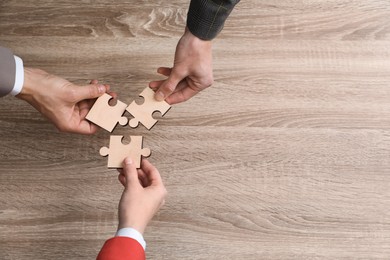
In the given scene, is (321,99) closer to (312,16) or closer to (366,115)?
(366,115)

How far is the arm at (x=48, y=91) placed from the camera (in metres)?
1.14

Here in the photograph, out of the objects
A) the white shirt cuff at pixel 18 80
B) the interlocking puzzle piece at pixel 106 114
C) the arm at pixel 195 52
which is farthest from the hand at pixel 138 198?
the white shirt cuff at pixel 18 80

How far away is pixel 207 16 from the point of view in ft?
3.61

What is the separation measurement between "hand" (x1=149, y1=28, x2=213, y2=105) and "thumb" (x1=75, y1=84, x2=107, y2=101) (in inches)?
5.6

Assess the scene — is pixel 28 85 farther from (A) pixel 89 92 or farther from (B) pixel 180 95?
(B) pixel 180 95

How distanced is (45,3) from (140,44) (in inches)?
15.3

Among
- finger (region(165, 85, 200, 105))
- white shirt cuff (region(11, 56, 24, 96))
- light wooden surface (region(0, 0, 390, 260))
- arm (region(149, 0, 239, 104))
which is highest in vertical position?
arm (region(149, 0, 239, 104))

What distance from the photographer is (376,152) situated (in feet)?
4.49

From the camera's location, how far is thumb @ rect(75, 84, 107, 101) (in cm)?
118

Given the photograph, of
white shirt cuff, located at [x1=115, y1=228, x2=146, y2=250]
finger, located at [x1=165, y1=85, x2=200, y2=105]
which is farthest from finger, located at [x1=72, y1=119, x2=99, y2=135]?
white shirt cuff, located at [x1=115, y1=228, x2=146, y2=250]

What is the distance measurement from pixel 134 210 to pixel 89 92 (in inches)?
14.4

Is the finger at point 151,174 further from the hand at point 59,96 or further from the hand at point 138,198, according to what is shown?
the hand at point 59,96

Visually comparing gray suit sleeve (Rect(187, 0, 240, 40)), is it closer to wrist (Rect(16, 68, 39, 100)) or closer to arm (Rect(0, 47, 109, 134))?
arm (Rect(0, 47, 109, 134))

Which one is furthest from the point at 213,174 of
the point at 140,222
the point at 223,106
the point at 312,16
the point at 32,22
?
the point at 32,22
